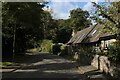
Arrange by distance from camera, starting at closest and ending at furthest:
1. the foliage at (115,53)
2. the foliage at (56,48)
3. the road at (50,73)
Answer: the road at (50,73)
the foliage at (115,53)
the foliage at (56,48)

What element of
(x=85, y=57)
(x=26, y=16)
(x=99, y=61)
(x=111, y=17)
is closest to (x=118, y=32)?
(x=111, y=17)

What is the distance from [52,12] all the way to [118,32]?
87.4 m

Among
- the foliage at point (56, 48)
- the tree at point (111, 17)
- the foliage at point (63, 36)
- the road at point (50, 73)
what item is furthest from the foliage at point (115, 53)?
the foliage at point (63, 36)

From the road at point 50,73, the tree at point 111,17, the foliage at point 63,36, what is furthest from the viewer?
the foliage at point 63,36

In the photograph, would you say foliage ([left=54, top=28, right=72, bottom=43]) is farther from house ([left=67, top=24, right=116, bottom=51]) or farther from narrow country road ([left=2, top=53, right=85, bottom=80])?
narrow country road ([left=2, top=53, right=85, bottom=80])

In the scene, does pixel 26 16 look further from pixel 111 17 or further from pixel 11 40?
pixel 111 17

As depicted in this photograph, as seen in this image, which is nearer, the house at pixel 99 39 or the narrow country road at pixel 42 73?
the narrow country road at pixel 42 73

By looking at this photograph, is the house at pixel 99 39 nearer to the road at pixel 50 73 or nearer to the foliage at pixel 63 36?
the road at pixel 50 73

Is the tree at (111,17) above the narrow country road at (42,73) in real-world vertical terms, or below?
above

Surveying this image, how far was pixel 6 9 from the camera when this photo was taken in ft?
105

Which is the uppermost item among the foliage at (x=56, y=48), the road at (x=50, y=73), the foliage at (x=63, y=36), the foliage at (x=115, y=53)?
the foliage at (x=63, y=36)

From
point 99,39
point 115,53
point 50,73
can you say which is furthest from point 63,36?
point 115,53

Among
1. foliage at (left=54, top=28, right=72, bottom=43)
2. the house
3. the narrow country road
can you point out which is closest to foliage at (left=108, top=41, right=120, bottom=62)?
the house

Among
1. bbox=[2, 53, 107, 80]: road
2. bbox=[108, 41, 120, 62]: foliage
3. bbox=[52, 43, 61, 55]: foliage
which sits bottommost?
bbox=[2, 53, 107, 80]: road
